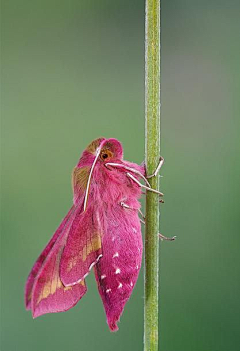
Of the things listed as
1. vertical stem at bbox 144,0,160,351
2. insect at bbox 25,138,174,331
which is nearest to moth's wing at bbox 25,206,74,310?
insect at bbox 25,138,174,331

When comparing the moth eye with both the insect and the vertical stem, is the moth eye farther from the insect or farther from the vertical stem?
the vertical stem

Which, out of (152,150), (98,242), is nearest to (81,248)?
(98,242)

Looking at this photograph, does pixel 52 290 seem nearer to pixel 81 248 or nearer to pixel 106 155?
pixel 81 248

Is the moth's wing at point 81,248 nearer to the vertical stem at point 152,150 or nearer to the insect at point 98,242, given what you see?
the insect at point 98,242

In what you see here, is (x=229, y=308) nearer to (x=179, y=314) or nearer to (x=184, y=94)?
(x=179, y=314)

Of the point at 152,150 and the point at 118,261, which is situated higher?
the point at 152,150

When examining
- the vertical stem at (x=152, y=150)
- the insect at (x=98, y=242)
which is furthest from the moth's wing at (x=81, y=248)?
the vertical stem at (x=152, y=150)
